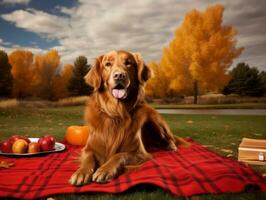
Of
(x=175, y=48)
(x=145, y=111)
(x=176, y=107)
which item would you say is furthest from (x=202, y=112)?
(x=145, y=111)

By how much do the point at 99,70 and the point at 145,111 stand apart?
692mm

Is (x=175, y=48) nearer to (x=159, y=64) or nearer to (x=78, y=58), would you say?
(x=159, y=64)

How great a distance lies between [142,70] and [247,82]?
8447mm

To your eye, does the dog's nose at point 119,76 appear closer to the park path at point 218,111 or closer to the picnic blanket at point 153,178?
the picnic blanket at point 153,178

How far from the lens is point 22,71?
1123 centimetres

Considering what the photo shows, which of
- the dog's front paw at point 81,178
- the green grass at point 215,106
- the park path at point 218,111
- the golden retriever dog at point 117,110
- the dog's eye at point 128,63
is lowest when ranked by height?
the park path at point 218,111

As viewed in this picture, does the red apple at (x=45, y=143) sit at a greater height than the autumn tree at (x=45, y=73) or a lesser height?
lesser

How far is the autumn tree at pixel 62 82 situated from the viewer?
36.3ft

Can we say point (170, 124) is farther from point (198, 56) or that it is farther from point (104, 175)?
point (198, 56)

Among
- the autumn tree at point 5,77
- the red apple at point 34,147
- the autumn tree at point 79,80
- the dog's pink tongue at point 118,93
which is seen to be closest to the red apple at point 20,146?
the red apple at point 34,147

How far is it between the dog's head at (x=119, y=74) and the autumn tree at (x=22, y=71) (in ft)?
24.8

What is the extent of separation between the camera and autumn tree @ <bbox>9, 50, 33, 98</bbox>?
10602 millimetres

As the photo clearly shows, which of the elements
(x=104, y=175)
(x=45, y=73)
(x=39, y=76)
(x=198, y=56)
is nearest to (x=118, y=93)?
(x=104, y=175)

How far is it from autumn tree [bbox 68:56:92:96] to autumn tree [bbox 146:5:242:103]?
2.79 metres
